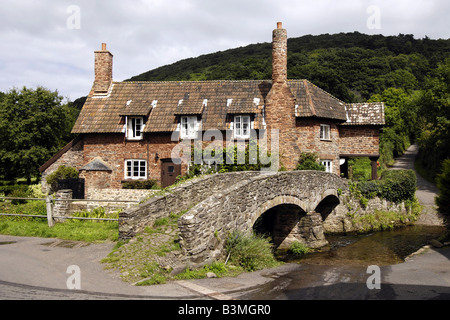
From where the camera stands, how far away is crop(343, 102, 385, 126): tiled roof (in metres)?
25.8

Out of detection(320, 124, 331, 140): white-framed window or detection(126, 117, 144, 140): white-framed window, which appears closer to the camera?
detection(126, 117, 144, 140): white-framed window

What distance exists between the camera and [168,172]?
23844 mm

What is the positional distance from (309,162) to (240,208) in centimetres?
1133

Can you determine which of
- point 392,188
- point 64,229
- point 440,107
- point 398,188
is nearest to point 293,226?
point 392,188

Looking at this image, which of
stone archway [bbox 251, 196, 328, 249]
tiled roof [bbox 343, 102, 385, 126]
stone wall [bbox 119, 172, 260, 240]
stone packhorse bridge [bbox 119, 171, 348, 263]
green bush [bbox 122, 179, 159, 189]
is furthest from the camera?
tiled roof [bbox 343, 102, 385, 126]

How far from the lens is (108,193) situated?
19.6 metres

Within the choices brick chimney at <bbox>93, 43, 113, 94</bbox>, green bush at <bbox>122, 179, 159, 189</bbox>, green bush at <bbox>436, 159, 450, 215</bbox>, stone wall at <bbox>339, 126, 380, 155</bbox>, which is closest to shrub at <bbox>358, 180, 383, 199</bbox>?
stone wall at <bbox>339, 126, 380, 155</bbox>

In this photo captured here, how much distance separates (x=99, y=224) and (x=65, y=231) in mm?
1461

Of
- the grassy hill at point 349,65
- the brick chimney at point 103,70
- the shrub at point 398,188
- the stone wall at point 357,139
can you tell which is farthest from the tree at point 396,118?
the brick chimney at point 103,70

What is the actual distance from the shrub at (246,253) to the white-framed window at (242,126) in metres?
12.7

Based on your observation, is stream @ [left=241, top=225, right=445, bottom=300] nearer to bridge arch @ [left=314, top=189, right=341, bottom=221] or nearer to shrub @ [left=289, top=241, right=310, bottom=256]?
shrub @ [left=289, top=241, right=310, bottom=256]

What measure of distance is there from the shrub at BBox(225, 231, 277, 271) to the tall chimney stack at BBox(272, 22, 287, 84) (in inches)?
574

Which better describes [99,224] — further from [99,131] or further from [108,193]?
[99,131]

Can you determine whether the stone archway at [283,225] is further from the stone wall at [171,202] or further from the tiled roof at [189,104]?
the tiled roof at [189,104]
